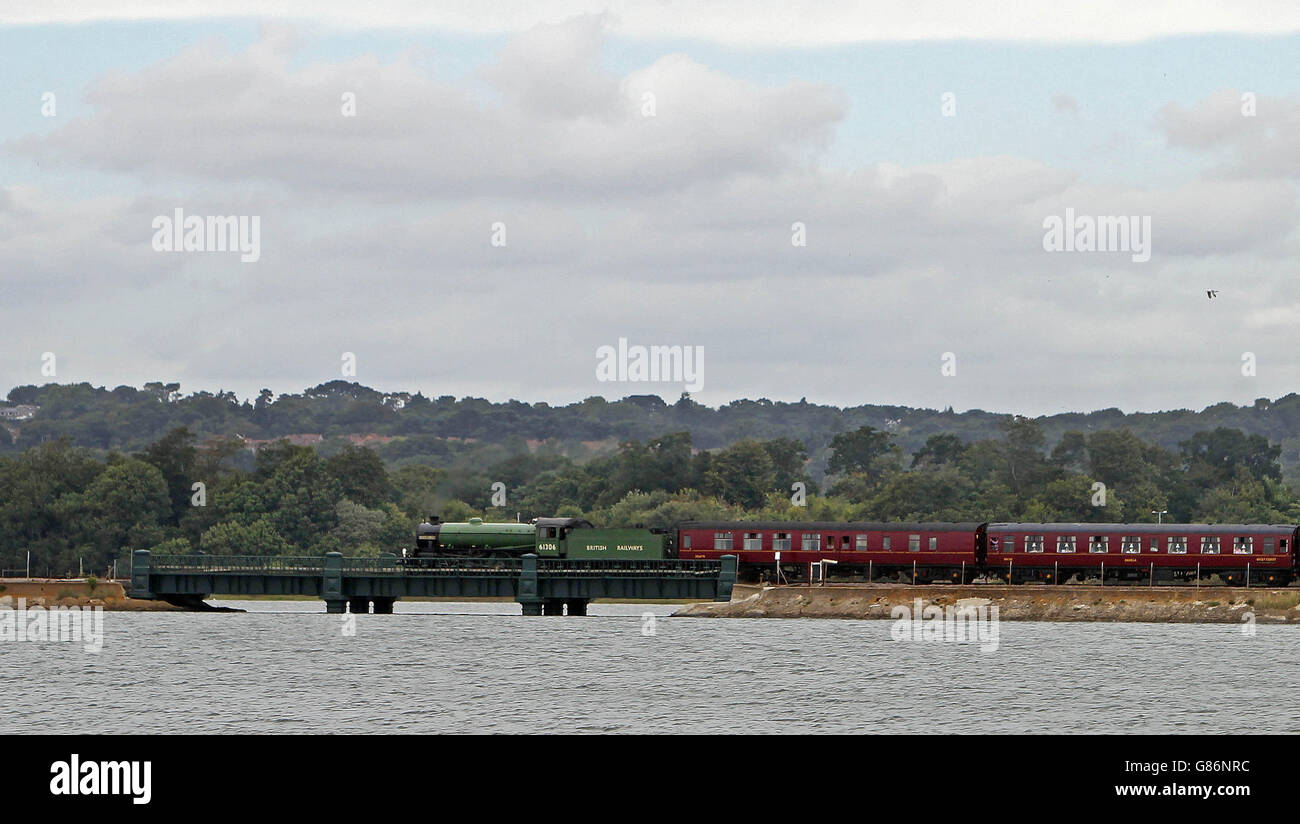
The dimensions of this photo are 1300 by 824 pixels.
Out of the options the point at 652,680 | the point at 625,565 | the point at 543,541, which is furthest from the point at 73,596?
the point at 652,680

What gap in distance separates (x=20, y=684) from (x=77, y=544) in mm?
121006

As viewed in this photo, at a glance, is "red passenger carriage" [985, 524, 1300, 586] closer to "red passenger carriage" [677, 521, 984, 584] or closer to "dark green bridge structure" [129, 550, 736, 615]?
"red passenger carriage" [677, 521, 984, 584]

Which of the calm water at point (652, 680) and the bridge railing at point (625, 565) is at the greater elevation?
the bridge railing at point (625, 565)

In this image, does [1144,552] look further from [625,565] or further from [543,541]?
[543,541]

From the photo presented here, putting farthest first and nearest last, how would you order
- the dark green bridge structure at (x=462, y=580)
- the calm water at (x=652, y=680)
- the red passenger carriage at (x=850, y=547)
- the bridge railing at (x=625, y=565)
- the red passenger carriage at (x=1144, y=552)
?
the red passenger carriage at (x=850, y=547) → the bridge railing at (x=625, y=565) → the dark green bridge structure at (x=462, y=580) → the red passenger carriage at (x=1144, y=552) → the calm water at (x=652, y=680)

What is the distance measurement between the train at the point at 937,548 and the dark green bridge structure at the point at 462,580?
242 centimetres

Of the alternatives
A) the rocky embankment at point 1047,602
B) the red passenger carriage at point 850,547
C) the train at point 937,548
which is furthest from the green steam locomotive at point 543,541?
the rocky embankment at point 1047,602

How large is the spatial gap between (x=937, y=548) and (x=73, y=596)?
52.8m

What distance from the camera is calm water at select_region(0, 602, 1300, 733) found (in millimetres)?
56000

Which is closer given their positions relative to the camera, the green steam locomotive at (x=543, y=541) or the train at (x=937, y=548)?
the train at (x=937, y=548)

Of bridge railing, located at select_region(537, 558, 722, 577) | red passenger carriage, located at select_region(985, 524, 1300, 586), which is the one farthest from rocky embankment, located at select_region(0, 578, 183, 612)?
red passenger carriage, located at select_region(985, 524, 1300, 586)

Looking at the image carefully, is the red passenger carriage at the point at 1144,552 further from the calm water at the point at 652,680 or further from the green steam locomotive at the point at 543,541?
the green steam locomotive at the point at 543,541

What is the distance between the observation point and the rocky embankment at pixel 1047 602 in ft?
319
